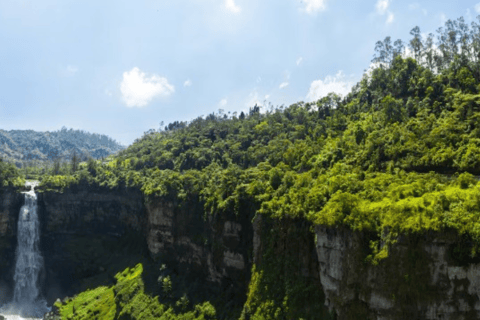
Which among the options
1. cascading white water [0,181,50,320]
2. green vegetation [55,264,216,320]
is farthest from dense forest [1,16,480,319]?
green vegetation [55,264,216,320]

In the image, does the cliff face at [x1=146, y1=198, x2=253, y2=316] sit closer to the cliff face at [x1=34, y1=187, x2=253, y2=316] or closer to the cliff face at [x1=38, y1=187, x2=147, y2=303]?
the cliff face at [x1=34, y1=187, x2=253, y2=316]

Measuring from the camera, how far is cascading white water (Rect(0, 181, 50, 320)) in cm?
7338

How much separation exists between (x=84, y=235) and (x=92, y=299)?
21.6 metres

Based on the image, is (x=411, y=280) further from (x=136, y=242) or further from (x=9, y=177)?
(x=9, y=177)

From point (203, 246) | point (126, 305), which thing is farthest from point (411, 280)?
point (126, 305)

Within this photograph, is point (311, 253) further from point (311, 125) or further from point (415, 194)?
point (311, 125)

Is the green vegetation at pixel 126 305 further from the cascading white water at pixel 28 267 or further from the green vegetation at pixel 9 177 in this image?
the green vegetation at pixel 9 177

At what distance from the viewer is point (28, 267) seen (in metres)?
80.8

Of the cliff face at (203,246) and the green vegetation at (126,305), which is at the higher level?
the cliff face at (203,246)

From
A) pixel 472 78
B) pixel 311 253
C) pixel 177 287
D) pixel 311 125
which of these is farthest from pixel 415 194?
pixel 311 125

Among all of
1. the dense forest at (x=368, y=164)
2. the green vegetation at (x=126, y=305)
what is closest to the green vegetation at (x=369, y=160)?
the dense forest at (x=368, y=164)

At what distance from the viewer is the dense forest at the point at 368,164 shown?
110 ft

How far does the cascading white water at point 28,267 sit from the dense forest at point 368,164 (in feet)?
26.7

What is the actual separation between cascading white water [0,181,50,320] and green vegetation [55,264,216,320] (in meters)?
8.29
